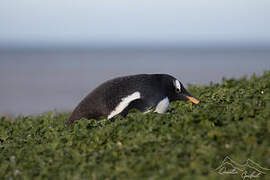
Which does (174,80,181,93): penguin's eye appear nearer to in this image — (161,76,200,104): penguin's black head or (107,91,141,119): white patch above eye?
(161,76,200,104): penguin's black head

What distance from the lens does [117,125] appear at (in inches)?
229

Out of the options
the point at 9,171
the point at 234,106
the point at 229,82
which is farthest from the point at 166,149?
the point at 229,82

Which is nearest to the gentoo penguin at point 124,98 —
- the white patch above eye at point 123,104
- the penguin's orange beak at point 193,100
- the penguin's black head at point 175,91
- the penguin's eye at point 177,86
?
the white patch above eye at point 123,104

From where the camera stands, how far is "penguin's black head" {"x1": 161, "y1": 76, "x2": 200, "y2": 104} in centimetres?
762

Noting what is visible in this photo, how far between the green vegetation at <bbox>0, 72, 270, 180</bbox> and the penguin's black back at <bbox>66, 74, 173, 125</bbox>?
0.67 m

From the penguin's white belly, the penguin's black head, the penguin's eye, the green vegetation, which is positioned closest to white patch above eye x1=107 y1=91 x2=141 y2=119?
the penguin's white belly

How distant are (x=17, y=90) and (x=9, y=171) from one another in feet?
77.9

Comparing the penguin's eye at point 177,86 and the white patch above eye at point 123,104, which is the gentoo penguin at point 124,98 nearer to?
the white patch above eye at point 123,104

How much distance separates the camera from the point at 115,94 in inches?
275

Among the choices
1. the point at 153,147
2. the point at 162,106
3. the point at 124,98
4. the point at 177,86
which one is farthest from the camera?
the point at 177,86

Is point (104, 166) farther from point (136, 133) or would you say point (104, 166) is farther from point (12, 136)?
point (12, 136)

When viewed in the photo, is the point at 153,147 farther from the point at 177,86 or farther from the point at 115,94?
the point at 177,86

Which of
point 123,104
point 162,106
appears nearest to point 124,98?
point 123,104

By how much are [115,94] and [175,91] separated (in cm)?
140
